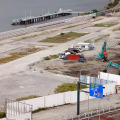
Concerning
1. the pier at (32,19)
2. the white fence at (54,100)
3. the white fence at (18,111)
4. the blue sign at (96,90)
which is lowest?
the pier at (32,19)

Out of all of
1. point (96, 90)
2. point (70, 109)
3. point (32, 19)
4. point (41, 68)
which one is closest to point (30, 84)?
point (41, 68)

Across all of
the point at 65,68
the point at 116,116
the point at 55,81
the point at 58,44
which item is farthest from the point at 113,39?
the point at 116,116

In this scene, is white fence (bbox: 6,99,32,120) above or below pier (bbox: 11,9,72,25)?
above

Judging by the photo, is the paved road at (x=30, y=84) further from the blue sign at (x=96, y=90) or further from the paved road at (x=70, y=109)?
the blue sign at (x=96, y=90)

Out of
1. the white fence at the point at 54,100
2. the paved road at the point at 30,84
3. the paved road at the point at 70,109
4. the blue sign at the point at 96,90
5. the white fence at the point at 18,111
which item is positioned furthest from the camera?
the paved road at the point at 30,84

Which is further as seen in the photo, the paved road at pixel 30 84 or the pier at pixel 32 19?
the pier at pixel 32 19

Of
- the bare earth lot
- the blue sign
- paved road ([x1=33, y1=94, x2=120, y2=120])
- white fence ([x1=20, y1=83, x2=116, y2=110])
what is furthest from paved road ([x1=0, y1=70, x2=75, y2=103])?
the blue sign

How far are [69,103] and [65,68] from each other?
1931cm

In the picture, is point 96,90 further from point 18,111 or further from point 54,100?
point 18,111

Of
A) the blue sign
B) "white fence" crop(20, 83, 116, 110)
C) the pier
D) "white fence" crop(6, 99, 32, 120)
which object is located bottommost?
the pier

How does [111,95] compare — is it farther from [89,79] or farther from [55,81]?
[55,81]

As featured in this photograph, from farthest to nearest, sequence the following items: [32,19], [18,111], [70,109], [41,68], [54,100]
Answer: [32,19], [41,68], [54,100], [70,109], [18,111]

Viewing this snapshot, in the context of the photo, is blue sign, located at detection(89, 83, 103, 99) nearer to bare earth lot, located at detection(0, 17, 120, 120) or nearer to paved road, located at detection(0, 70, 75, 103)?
bare earth lot, located at detection(0, 17, 120, 120)

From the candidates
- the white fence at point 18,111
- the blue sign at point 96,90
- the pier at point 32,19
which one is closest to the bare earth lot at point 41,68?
the white fence at point 18,111
